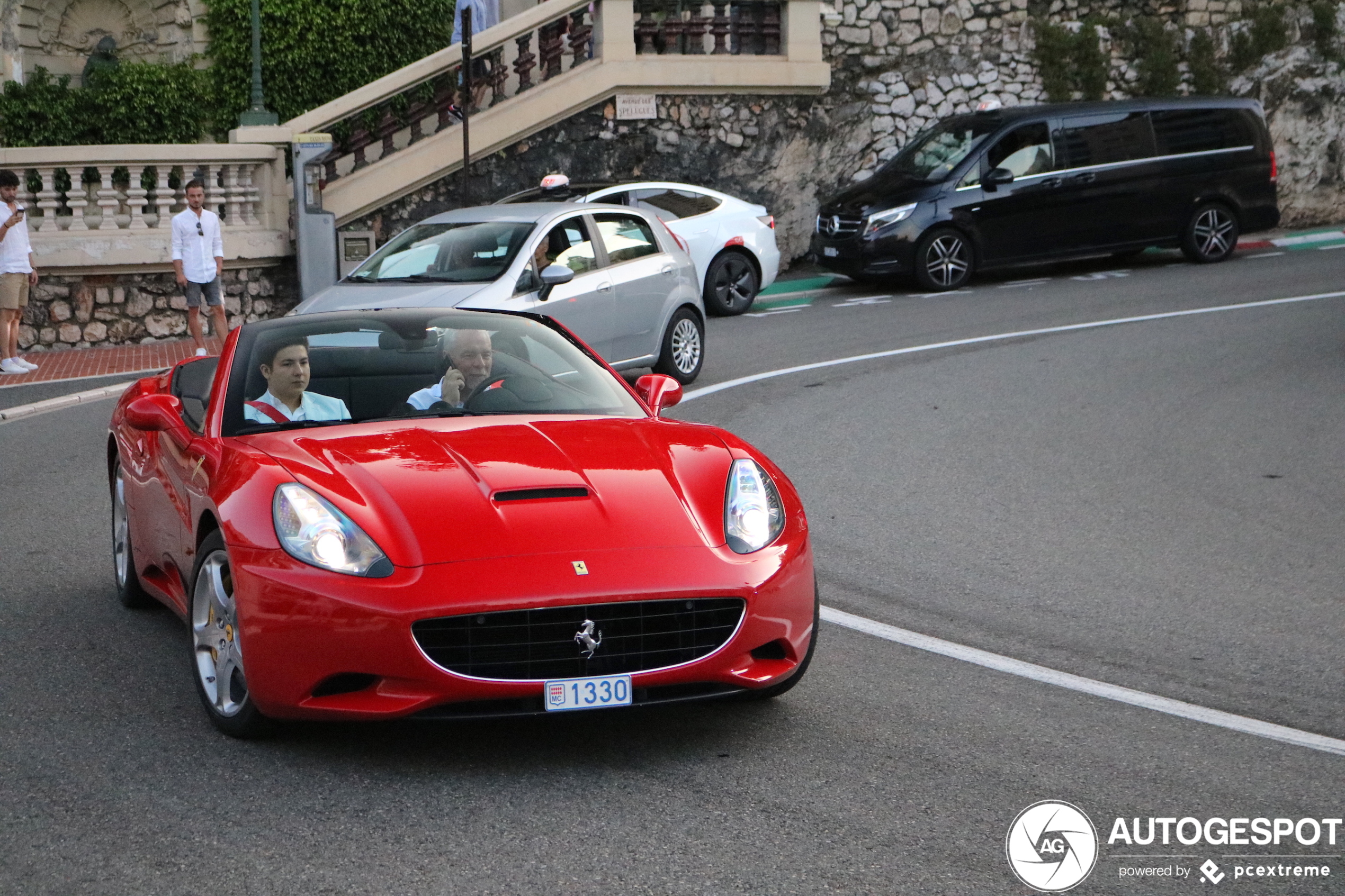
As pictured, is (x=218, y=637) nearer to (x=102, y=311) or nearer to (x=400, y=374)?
(x=400, y=374)

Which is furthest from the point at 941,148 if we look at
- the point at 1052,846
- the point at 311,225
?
the point at 1052,846

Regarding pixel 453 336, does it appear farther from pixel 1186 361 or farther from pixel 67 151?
pixel 67 151

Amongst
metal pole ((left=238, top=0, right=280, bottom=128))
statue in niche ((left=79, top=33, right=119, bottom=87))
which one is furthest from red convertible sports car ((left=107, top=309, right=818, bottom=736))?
statue in niche ((left=79, top=33, right=119, bottom=87))

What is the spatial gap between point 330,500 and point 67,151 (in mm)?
14665

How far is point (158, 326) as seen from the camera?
18469mm

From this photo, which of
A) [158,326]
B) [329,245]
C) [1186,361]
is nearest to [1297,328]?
[1186,361]

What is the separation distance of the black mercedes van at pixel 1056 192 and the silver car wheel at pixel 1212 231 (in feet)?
0.05

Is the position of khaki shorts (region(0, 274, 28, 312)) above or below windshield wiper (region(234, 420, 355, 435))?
above

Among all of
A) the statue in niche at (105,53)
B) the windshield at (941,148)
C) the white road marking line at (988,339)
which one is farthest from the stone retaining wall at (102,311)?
the statue in niche at (105,53)

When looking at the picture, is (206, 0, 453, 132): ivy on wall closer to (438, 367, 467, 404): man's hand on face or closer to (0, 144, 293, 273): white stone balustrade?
(0, 144, 293, 273): white stone balustrade

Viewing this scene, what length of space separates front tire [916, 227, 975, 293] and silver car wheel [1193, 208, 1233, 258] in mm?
3303

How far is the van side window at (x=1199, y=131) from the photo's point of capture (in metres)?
20.0

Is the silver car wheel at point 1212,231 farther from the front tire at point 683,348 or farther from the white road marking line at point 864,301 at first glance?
the front tire at point 683,348

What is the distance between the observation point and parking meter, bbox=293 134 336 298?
1916 centimetres
